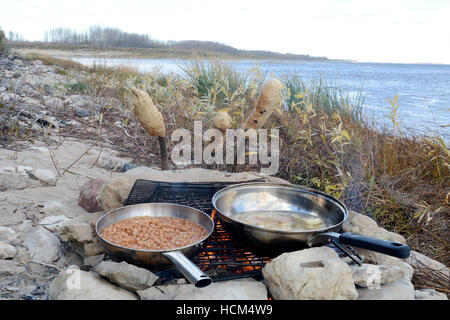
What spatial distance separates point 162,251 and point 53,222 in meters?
1.35

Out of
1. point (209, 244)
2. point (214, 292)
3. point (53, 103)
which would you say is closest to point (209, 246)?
point (209, 244)

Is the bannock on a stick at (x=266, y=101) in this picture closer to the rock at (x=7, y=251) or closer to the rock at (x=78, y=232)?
the rock at (x=78, y=232)

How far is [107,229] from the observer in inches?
83.4

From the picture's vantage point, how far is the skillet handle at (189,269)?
4.98 ft

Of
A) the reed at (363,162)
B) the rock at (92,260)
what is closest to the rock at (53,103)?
the reed at (363,162)

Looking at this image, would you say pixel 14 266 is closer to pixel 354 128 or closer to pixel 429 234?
pixel 429 234

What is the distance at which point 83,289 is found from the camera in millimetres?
1683

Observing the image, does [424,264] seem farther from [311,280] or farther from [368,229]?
[311,280]

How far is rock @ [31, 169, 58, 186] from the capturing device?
3436mm

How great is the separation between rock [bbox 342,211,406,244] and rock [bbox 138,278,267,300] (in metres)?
0.86

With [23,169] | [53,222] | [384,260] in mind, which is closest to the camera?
[384,260]

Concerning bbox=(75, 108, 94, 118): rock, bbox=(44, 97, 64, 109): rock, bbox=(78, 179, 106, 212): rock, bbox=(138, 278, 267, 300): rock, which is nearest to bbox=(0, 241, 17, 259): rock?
bbox=(78, 179, 106, 212): rock
